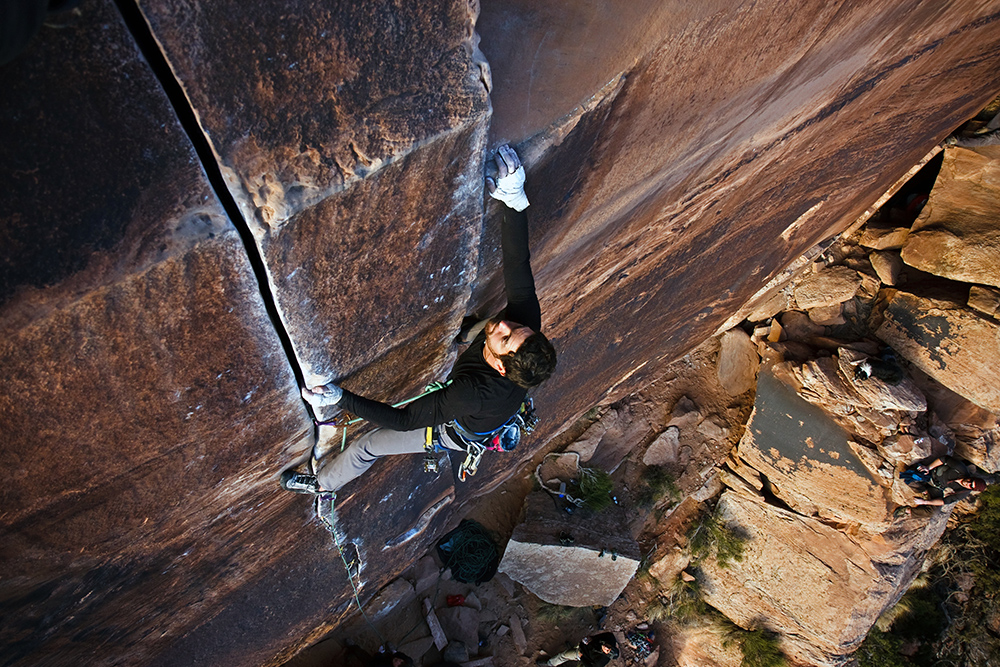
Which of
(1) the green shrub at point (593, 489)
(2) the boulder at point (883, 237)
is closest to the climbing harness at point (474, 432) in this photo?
(1) the green shrub at point (593, 489)

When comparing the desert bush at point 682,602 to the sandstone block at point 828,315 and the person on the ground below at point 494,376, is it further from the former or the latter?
the person on the ground below at point 494,376

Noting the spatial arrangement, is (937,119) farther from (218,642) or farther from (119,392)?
(218,642)

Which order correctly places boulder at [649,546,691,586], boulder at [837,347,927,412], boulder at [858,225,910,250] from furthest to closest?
boulder at [649,546,691,586]
boulder at [858,225,910,250]
boulder at [837,347,927,412]

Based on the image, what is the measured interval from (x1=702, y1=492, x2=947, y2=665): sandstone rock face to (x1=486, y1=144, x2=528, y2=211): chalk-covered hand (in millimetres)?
5897

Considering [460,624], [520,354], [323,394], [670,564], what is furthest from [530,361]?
[670,564]

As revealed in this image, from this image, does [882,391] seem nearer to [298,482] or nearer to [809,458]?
[809,458]

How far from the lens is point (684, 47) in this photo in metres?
2.42

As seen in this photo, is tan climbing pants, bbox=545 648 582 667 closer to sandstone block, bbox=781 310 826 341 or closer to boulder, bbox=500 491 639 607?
boulder, bbox=500 491 639 607

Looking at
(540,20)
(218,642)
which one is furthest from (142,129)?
(218,642)

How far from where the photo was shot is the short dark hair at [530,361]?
8.00 feet

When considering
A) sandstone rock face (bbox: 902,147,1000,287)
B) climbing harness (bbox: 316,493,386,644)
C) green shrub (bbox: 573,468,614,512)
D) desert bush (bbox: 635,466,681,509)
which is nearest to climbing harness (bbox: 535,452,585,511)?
green shrub (bbox: 573,468,614,512)

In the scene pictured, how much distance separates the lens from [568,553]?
6.48 m

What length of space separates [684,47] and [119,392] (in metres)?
2.49

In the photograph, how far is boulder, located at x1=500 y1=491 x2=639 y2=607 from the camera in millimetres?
6465
